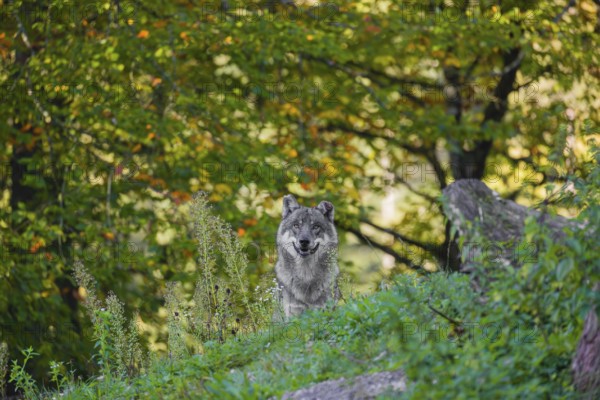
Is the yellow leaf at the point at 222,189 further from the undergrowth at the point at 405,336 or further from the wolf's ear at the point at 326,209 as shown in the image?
the undergrowth at the point at 405,336

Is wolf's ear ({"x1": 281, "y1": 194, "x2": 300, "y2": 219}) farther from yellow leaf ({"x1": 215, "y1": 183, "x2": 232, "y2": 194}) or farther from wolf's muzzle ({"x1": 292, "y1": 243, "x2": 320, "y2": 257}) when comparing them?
yellow leaf ({"x1": 215, "y1": 183, "x2": 232, "y2": 194})

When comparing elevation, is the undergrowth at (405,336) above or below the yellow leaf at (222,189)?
above

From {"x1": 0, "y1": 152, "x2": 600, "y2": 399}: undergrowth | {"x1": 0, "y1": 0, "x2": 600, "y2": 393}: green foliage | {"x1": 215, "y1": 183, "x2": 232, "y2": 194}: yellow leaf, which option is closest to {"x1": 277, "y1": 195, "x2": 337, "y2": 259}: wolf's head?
{"x1": 0, "y1": 152, "x2": 600, "y2": 399}: undergrowth

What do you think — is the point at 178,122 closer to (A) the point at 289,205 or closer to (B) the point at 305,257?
(A) the point at 289,205

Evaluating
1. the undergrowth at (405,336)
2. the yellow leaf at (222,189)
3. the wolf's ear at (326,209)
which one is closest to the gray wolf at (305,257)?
the wolf's ear at (326,209)

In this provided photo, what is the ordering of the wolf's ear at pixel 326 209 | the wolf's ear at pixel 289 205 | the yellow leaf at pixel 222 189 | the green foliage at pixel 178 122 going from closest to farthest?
the wolf's ear at pixel 326 209, the wolf's ear at pixel 289 205, the green foliage at pixel 178 122, the yellow leaf at pixel 222 189

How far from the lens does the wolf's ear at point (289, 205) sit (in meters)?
12.4

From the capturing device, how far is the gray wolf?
11.0 m

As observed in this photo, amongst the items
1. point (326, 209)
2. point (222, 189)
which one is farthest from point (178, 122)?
point (326, 209)

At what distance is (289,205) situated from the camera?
12461mm

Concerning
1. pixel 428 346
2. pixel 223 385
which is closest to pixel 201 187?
pixel 223 385

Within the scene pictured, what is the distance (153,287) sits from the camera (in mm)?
16438

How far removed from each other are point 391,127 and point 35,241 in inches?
294

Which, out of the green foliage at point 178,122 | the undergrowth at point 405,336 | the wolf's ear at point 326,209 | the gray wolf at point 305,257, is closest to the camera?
the undergrowth at point 405,336
